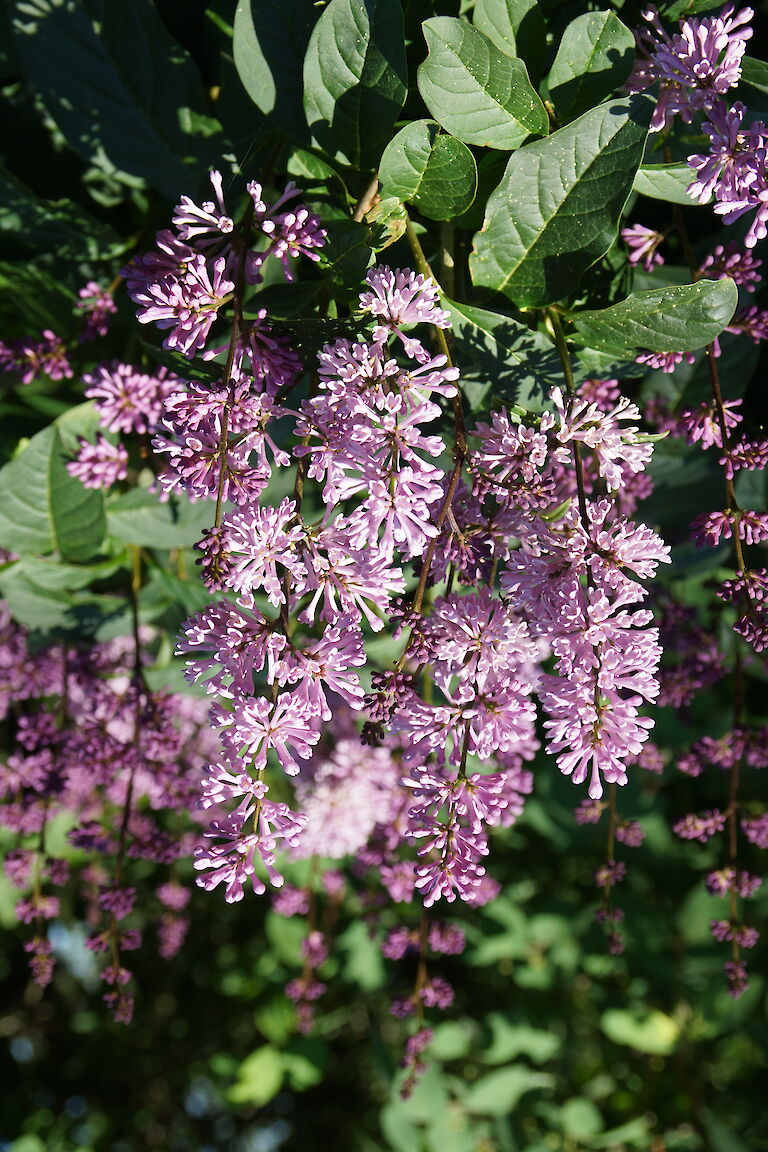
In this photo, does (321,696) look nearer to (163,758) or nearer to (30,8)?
(163,758)

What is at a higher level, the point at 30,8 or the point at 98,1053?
the point at 30,8

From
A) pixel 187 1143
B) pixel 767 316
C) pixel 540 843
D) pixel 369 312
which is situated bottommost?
pixel 187 1143

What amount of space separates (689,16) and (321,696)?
2.08 ft

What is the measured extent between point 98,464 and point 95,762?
1.21ft

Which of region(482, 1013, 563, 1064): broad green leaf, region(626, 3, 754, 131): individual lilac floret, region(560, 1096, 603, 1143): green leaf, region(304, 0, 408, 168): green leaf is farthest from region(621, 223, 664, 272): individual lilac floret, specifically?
region(560, 1096, 603, 1143): green leaf

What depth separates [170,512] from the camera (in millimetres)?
1070

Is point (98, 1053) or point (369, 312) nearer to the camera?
point (369, 312)

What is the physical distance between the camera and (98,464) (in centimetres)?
100

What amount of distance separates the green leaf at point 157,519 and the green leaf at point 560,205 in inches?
17.7

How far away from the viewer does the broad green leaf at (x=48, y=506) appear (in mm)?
1047

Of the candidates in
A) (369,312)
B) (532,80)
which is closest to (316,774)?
(369,312)

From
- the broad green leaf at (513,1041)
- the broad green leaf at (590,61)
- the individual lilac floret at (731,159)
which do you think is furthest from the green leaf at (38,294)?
the broad green leaf at (513,1041)

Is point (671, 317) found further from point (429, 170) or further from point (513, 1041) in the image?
point (513, 1041)

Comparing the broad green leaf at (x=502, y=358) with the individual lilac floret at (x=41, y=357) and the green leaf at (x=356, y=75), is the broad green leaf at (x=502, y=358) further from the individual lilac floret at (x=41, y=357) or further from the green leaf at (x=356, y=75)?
the individual lilac floret at (x=41, y=357)
